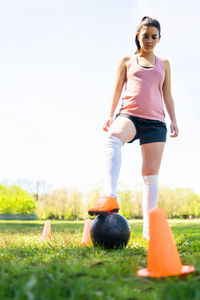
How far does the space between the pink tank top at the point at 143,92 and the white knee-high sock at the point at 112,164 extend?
517 mm

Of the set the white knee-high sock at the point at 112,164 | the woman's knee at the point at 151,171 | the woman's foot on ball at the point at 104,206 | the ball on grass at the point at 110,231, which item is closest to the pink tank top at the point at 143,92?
the white knee-high sock at the point at 112,164

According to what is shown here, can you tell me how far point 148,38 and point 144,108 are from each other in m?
0.94

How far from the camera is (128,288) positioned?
197 centimetres

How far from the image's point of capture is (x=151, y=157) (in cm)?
413

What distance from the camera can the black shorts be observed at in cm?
396

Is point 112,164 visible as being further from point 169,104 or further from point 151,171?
point 169,104

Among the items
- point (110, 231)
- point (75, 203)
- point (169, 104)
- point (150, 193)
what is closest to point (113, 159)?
point (110, 231)

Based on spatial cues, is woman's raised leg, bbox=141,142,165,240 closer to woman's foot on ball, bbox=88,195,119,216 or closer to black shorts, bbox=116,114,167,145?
black shorts, bbox=116,114,167,145

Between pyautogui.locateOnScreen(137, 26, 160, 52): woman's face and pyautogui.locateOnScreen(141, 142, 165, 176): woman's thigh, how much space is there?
1299 mm

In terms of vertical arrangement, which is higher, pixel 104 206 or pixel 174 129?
pixel 174 129

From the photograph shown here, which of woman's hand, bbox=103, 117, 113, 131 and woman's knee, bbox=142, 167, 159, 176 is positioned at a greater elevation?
woman's hand, bbox=103, 117, 113, 131

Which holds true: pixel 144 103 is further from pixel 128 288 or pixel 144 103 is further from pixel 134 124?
pixel 128 288

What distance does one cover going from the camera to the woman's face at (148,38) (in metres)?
4.00

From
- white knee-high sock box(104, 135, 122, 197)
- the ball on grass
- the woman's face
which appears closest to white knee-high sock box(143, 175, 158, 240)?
the ball on grass
